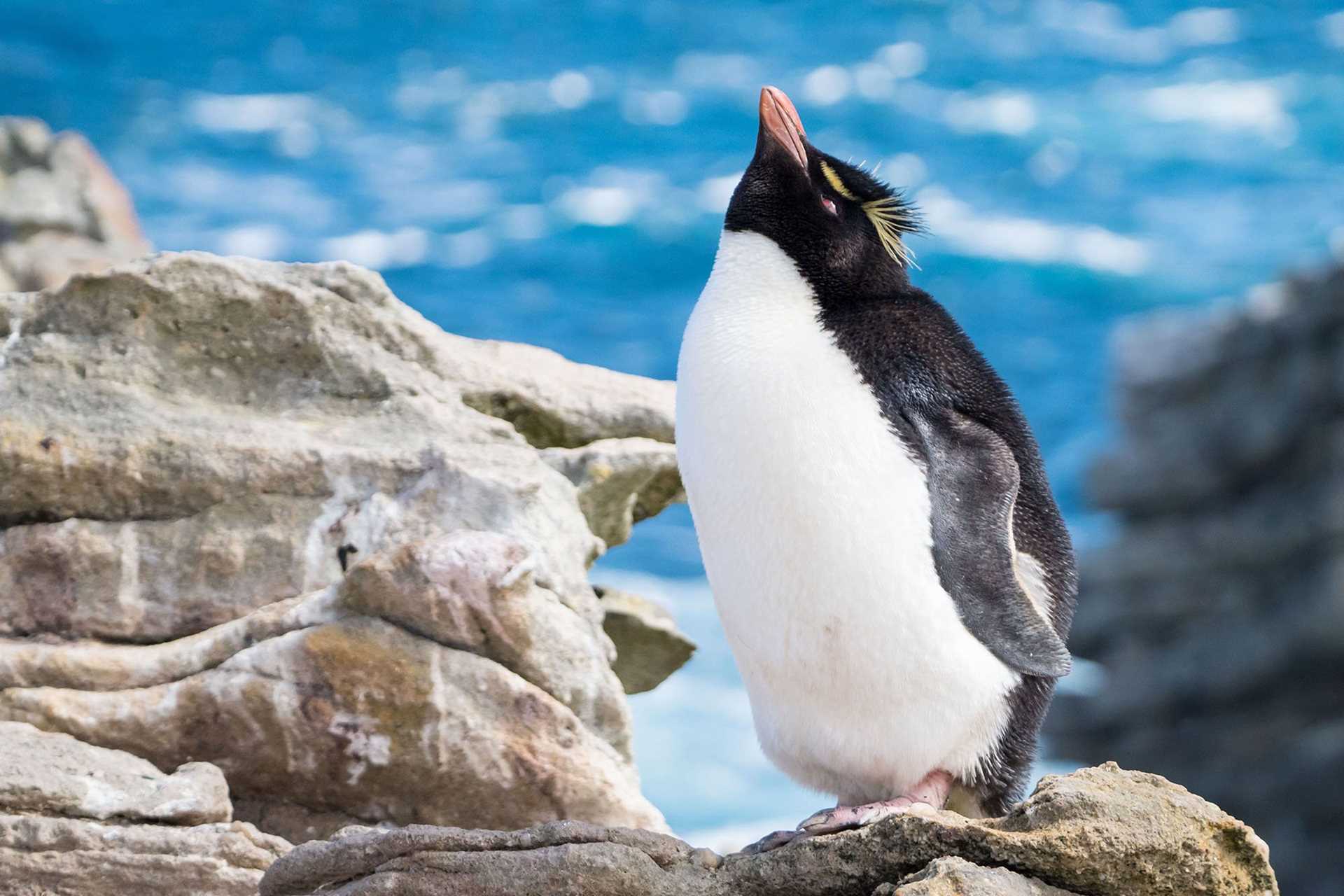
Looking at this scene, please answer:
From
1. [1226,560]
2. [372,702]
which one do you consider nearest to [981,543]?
[372,702]

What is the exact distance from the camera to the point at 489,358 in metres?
4.37

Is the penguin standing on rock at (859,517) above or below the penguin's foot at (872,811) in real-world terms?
above

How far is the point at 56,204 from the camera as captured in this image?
898 cm

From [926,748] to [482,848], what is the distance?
2.51 feet

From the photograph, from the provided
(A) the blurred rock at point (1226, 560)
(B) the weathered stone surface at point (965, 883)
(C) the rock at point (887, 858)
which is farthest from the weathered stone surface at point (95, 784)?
(A) the blurred rock at point (1226, 560)

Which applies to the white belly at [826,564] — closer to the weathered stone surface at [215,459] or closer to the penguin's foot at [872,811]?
the penguin's foot at [872,811]

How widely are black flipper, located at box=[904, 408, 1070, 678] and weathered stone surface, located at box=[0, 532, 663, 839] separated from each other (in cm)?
102

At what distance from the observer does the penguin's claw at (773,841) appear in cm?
246

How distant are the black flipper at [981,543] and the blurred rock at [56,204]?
5803mm

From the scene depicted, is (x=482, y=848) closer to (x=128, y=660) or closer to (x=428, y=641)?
(x=428, y=641)

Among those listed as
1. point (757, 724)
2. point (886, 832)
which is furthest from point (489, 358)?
point (886, 832)

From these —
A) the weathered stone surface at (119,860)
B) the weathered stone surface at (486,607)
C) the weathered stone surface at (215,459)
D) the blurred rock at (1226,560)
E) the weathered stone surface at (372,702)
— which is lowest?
the weathered stone surface at (119,860)

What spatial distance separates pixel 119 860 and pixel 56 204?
689 cm

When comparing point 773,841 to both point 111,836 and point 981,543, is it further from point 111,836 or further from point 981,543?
point 111,836
